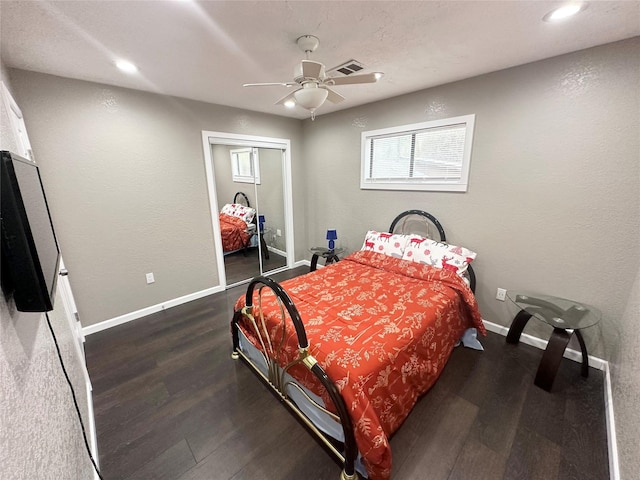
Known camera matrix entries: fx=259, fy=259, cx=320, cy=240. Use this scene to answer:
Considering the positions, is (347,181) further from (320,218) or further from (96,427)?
(96,427)

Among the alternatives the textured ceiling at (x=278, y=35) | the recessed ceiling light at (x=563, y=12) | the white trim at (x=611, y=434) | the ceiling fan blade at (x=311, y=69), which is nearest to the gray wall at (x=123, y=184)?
the textured ceiling at (x=278, y=35)

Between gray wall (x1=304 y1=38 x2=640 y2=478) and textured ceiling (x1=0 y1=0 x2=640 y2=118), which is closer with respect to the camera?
textured ceiling (x1=0 y1=0 x2=640 y2=118)

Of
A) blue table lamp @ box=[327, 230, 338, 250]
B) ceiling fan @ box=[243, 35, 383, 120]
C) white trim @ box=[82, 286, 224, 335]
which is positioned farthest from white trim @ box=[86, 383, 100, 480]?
blue table lamp @ box=[327, 230, 338, 250]

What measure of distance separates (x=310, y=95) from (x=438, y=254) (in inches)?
75.9

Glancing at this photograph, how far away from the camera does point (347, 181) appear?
12.2ft

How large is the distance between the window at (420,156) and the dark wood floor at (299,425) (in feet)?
5.76

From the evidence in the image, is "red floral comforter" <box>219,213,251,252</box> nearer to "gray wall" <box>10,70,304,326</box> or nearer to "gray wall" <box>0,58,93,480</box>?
"gray wall" <box>10,70,304,326</box>

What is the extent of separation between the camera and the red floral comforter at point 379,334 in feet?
4.39

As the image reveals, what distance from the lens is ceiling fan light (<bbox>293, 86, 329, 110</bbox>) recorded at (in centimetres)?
169

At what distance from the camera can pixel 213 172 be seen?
325cm

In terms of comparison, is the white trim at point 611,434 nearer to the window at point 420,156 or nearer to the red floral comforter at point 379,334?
the red floral comforter at point 379,334

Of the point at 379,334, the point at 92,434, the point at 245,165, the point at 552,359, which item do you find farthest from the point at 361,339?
the point at 245,165

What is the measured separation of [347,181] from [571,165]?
2.33m

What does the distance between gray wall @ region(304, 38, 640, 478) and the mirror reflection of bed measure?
2.03 m
